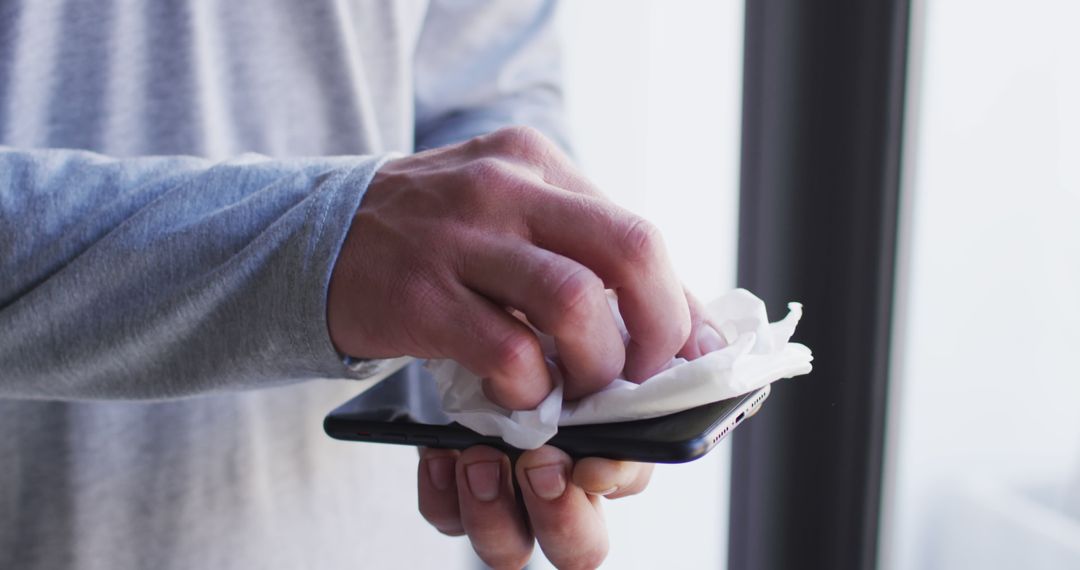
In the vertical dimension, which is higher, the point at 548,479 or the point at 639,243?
the point at 639,243

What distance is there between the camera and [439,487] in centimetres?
44

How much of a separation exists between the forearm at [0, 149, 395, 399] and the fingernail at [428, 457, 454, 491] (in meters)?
0.09

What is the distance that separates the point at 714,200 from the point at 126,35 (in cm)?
57

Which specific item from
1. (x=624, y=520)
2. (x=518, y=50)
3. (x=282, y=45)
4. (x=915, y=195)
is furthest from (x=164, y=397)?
(x=624, y=520)

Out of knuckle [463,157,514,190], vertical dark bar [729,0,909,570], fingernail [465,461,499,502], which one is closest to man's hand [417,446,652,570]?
fingernail [465,461,499,502]

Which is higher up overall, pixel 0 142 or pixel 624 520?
pixel 0 142

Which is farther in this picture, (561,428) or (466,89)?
(466,89)

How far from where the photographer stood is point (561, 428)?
14.6 inches

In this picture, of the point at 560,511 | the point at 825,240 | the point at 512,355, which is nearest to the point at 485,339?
the point at 512,355

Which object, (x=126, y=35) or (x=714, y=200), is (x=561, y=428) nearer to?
(x=126, y=35)

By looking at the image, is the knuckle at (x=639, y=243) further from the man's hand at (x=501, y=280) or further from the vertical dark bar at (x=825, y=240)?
the vertical dark bar at (x=825, y=240)

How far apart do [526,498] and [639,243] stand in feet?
0.48

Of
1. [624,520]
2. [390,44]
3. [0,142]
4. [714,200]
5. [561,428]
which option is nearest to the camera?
[561,428]

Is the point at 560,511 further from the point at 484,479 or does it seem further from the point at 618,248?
the point at 618,248
